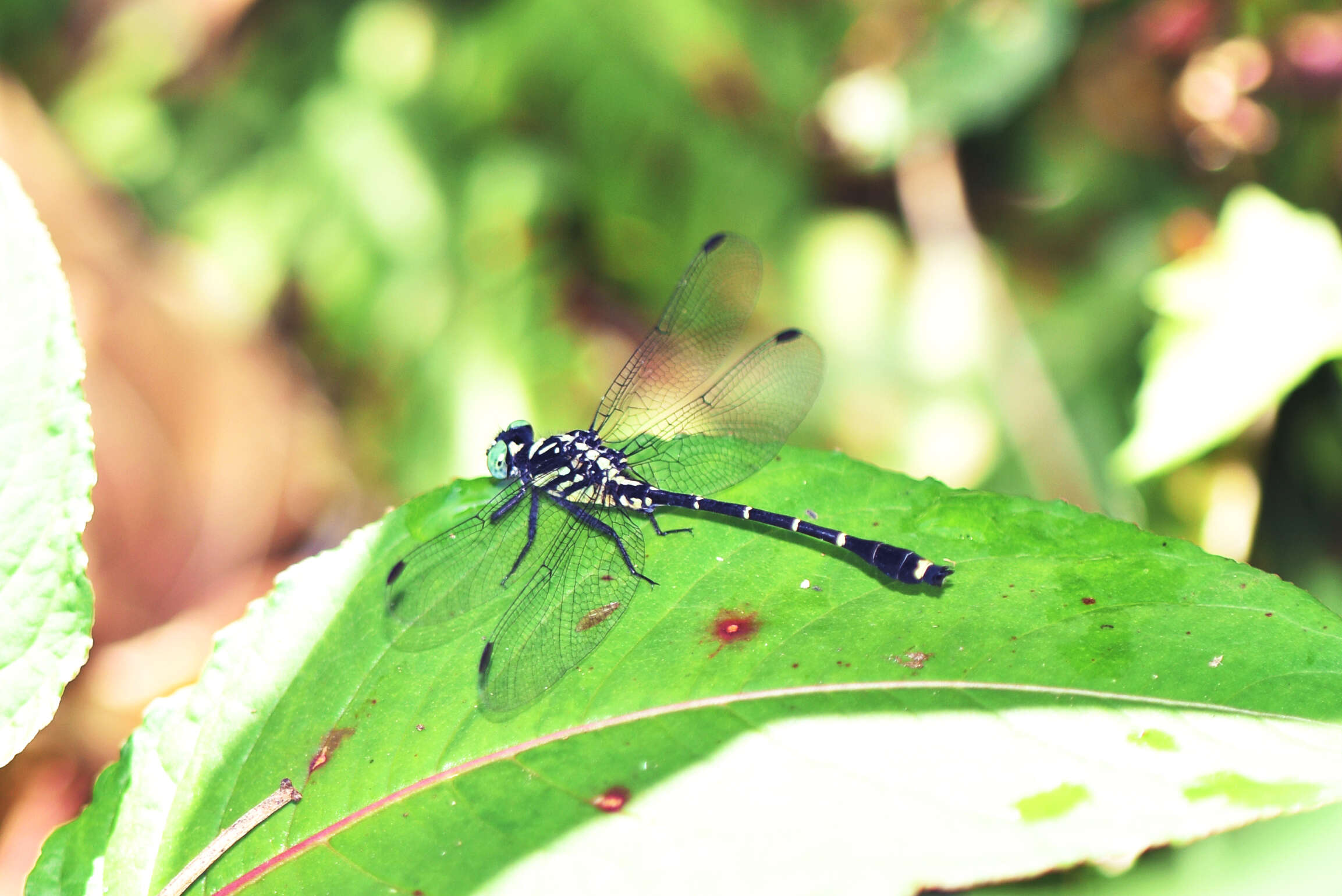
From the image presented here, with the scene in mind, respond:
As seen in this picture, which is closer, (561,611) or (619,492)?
(561,611)

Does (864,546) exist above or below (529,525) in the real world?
below

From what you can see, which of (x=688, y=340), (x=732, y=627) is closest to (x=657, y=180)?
(x=688, y=340)

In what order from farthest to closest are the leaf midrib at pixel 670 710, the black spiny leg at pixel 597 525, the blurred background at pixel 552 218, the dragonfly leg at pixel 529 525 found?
the blurred background at pixel 552 218 < the dragonfly leg at pixel 529 525 < the black spiny leg at pixel 597 525 < the leaf midrib at pixel 670 710

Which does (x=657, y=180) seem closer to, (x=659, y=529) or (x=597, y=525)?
(x=597, y=525)

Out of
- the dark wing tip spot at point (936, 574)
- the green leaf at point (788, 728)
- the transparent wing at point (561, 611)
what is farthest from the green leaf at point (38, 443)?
the dark wing tip spot at point (936, 574)

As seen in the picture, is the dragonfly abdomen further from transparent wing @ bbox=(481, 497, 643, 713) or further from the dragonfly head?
the dragonfly head

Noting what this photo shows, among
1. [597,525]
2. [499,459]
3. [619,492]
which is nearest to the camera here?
[597,525]

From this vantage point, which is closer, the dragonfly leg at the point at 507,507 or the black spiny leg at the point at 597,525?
the black spiny leg at the point at 597,525

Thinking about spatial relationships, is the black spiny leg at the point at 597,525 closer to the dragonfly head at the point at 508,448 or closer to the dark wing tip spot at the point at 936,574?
the dragonfly head at the point at 508,448
